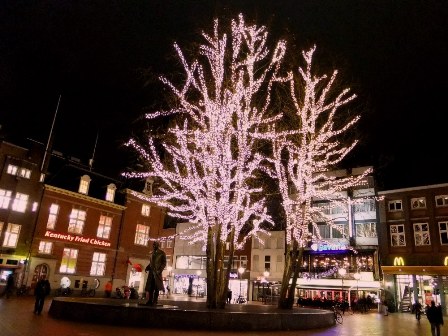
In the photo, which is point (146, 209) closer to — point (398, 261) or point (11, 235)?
point (11, 235)

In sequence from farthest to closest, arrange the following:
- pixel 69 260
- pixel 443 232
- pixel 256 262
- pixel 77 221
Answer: pixel 256 262
pixel 77 221
pixel 443 232
pixel 69 260

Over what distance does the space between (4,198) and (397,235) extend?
3461 cm

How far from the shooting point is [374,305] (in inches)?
1404

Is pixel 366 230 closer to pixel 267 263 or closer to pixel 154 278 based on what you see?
pixel 267 263

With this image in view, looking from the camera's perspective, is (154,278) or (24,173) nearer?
(154,278)

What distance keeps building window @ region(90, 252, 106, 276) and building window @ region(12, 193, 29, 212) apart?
7880 millimetres

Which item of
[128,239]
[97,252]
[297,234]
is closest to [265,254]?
[128,239]

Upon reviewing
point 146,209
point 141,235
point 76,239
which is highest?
point 146,209

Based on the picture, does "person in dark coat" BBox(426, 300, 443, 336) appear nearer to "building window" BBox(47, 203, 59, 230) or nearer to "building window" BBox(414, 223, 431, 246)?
"building window" BBox(414, 223, 431, 246)

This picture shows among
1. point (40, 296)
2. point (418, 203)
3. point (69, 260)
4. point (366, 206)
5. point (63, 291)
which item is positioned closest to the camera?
point (40, 296)

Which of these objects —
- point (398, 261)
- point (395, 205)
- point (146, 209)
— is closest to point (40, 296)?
point (146, 209)

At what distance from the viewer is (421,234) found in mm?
34844

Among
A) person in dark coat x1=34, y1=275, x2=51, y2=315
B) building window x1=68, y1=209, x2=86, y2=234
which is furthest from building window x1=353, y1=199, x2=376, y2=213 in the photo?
person in dark coat x1=34, y1=275, x2=51, y2=315

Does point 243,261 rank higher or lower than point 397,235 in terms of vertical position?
lower
